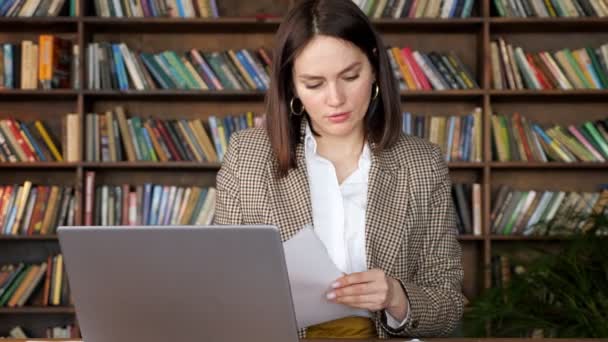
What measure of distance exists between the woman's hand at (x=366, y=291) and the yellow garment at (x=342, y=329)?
0.18 meters

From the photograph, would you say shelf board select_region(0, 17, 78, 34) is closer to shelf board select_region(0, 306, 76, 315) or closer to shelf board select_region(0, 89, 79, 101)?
shelf board select_region(0, 89, 79, 101)

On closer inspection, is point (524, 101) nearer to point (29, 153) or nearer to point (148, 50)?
point (148, 50)

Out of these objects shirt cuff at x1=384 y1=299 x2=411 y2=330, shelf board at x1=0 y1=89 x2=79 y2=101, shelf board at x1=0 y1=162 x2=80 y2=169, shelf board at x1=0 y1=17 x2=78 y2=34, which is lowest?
shirt cuff at x1=384 y1=299 x2=411 y2=330

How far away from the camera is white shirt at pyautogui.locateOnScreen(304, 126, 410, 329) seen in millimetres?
1886

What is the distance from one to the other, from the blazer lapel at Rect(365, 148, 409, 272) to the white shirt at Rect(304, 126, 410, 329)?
0.03 metres

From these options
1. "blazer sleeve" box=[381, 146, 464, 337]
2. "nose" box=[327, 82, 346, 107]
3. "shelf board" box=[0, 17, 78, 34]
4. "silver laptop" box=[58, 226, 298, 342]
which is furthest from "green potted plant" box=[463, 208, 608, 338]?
"shelf board" box=[0, 17, 78, 34]

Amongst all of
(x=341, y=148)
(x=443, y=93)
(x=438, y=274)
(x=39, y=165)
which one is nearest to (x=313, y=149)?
(x=341, y=148)

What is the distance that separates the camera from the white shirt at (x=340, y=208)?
74.2 inches

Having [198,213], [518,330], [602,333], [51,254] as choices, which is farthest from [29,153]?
[602,333]

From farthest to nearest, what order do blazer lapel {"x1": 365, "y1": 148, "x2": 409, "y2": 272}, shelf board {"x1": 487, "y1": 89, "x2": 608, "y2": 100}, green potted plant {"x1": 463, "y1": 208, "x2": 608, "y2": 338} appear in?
1. shelf board {"x1": 487, "y1": 89, "x2": 608, "y2": 100}
2. green potted plant {"x1": 463, "y1": 208, "x2": 608, "y2": 338}
3. blazer lapel {"x1": 365, "y1": 148, "x2": 409, "y2": 272}

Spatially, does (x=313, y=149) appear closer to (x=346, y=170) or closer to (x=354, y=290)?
(x=346, y=170)

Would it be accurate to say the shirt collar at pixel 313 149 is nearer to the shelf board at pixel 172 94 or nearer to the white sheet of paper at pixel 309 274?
the white sheet of paper at pixel 309 274

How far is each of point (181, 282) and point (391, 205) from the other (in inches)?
33.2

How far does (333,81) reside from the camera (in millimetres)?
1813
